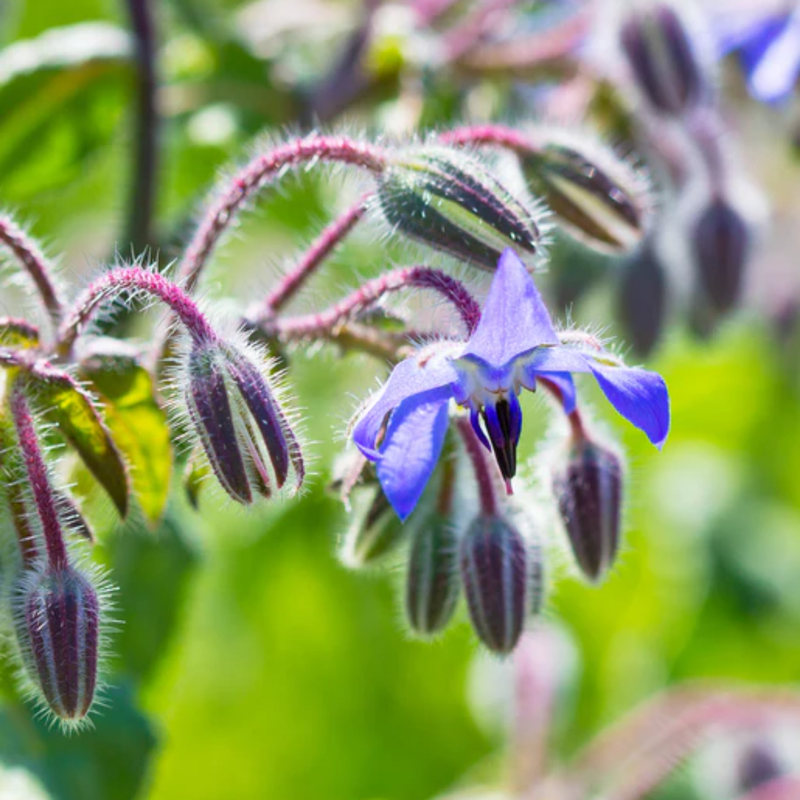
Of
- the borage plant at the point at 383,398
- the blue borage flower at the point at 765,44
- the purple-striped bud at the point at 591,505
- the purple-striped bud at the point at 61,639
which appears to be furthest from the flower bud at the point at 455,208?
the blue borage flower at the point at 765,44

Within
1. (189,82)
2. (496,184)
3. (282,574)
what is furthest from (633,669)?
(496,184)

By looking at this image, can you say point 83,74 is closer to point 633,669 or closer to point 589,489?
point 589,489

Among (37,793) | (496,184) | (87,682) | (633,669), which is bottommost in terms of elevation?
(633,669)

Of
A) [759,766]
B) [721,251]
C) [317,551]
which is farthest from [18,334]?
[317,551]

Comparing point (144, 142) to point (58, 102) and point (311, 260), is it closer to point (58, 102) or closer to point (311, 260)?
point (58, 102)

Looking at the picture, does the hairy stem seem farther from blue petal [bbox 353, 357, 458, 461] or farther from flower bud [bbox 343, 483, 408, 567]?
blue petal [bbox 353, 357, 458, 461]

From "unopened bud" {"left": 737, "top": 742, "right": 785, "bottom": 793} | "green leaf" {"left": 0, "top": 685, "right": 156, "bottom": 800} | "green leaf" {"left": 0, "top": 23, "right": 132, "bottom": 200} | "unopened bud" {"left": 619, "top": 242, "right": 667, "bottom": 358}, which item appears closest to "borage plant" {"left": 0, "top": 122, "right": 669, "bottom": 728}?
"green leaf" {"left": 0, "top": 685, "right": 156, "bottom": 800}
